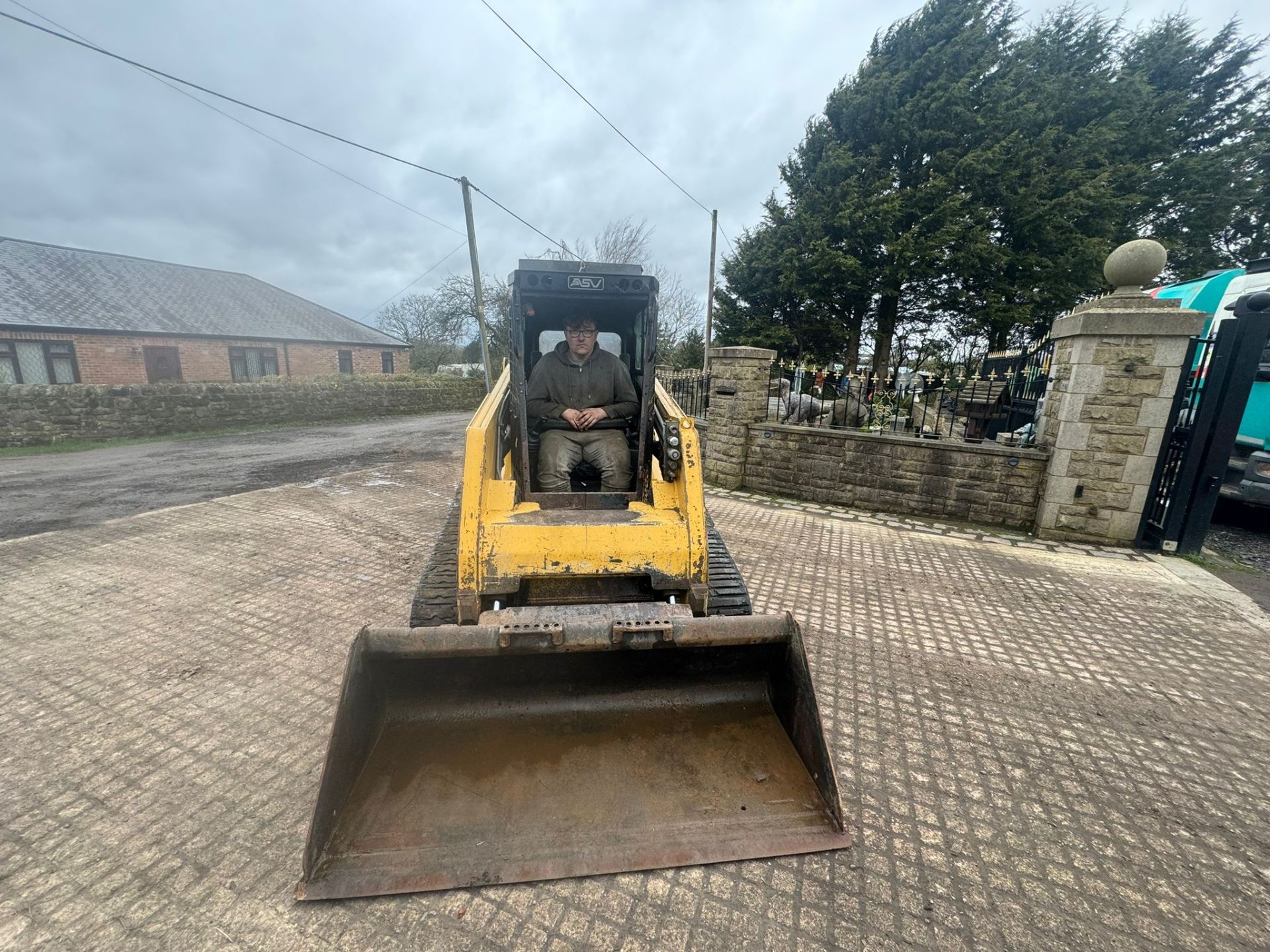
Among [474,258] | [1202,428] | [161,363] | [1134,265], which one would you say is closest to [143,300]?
[161,363]

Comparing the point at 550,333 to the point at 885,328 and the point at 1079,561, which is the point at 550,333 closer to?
the point at 1079,561

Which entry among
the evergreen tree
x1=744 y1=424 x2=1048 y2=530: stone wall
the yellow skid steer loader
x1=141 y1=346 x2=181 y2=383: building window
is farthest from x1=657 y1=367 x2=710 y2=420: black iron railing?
x1=141 y1=346 x2=181 y2=383: building window

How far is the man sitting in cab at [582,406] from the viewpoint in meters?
3.63

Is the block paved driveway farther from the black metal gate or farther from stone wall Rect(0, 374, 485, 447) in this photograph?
stone wall Rect(0, 374, 485, 447)

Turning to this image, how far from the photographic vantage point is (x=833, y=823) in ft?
6.77

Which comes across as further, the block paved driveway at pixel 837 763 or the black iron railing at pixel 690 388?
the black iron railing at pixel 690 388

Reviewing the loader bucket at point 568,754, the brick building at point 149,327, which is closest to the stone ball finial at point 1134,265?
the loader bucket at point 568,754

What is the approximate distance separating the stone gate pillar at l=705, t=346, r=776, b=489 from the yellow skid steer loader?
5.01 meters

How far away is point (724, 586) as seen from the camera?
3363 millimetres

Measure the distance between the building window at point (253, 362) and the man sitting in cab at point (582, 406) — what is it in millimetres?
23513

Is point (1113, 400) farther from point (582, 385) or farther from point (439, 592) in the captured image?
point (439, 592)

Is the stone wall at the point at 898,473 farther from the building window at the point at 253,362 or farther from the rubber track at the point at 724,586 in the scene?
the building window at the point at 253,362

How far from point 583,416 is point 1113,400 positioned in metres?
5.78

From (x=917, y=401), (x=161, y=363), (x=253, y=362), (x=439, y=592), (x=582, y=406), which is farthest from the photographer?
(x=253, y=362)
